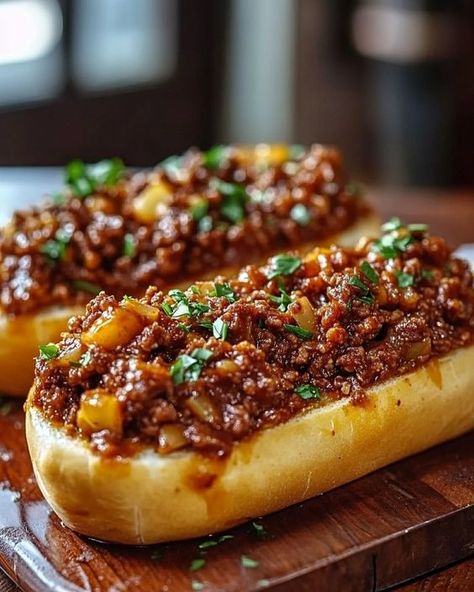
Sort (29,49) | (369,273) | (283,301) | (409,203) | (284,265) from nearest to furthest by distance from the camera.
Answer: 1. (283,301)
2. (369,273)
3. (284,265)
4. (409,203)
5. (29,49)

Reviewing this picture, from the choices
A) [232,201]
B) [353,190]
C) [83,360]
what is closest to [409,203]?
[353,190]

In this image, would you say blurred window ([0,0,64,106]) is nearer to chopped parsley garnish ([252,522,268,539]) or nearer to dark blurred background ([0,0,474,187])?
dark blurred background ([0,0,474,187])

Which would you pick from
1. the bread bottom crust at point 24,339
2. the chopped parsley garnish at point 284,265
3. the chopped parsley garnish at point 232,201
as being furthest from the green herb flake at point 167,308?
the chopped parsley garnish at point 232,201

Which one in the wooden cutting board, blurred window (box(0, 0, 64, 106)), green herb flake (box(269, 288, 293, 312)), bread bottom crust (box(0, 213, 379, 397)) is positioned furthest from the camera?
blurred window (box(0, 0, 64, 106))

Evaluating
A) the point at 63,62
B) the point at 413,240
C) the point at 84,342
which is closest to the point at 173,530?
the point at 84,342

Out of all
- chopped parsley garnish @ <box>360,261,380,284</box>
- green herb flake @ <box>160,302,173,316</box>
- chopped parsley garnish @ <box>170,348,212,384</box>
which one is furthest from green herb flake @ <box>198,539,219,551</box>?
chopped parsley garnish @ <box>360,261,380,284</box>

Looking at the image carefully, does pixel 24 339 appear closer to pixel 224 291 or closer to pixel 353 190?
pixel 224 291

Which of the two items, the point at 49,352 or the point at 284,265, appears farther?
the point at 284,265
